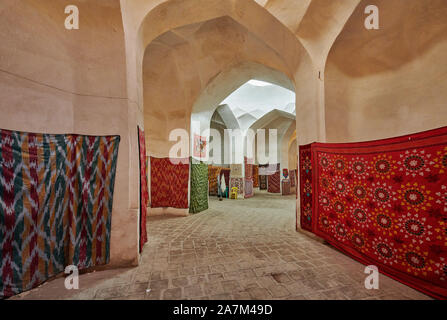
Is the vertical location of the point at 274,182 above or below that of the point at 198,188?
below

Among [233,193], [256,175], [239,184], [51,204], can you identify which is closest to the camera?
[51,204]

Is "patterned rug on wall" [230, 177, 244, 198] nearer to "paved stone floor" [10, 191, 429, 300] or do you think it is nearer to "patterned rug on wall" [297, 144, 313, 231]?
"patterned rug on wall" [297, 144, 313, 231]

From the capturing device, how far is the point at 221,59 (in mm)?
6105

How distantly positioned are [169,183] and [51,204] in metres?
4.08

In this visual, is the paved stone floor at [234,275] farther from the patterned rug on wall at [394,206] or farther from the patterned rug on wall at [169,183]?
the patterned rug on wall at [169,183]

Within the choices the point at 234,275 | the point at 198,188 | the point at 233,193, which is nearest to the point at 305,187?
the point at 234,275

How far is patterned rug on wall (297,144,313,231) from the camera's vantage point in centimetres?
394

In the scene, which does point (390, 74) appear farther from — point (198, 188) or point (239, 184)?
point (239, 184)

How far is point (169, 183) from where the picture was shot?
6473 millimetres

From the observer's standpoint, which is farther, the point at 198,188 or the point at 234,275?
the point at 198,188

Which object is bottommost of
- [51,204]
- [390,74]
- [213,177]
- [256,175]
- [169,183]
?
[256,175]

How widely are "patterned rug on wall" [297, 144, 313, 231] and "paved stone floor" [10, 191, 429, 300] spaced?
0.39 meters
